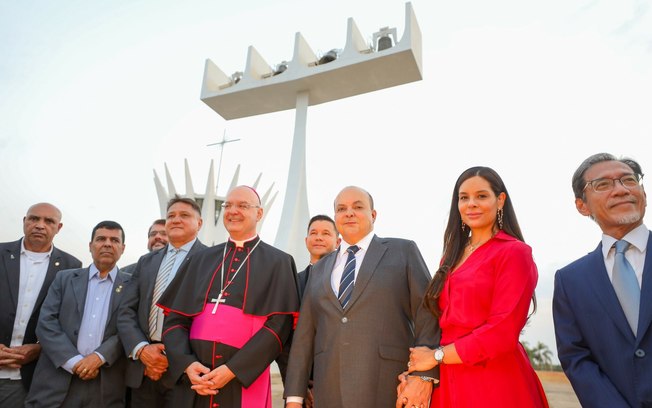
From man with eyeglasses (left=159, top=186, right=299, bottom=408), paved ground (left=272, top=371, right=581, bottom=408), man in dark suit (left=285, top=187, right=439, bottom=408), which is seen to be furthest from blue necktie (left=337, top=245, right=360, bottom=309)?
paved ground (left=272, top=371, right=581, bottom=408)

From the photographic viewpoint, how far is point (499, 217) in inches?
90.7

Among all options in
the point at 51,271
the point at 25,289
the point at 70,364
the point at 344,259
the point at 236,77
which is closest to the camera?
the point at 344,259

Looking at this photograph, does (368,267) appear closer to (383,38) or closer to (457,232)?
(457,232)

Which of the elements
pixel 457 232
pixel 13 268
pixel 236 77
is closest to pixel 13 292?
pixel 13 268

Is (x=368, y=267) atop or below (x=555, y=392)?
atop

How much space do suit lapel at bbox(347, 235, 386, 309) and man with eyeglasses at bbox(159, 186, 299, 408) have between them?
63cm

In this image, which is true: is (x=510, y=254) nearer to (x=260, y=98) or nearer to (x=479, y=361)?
(x=479, y=361)

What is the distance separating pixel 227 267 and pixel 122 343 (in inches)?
39.9

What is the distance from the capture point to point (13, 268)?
363cm

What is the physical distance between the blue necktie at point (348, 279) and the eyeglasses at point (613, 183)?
1237 millimetres

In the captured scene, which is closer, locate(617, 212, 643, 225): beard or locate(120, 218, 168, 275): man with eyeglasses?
locate(617, 212, 643, 225): beard

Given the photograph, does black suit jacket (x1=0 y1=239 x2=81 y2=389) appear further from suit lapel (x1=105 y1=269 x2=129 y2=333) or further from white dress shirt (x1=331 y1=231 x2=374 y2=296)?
white dress shirt (x1=331 y1=231 x2=374 y2=296)

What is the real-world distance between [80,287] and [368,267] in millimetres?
2387

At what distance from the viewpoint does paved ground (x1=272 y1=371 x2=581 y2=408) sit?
733cm
